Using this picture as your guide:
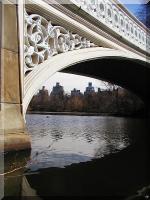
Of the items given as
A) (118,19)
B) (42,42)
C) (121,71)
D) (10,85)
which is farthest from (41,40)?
(121,71)

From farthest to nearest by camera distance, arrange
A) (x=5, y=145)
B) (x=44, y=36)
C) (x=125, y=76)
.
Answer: (x=125, y=76) → (x=44, y=36) → (x=5, y=145)

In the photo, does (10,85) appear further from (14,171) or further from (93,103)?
(93,103)

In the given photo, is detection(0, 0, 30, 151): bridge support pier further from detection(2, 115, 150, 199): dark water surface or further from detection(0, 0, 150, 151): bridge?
detection(2, 115, 150, 199): dark water surface

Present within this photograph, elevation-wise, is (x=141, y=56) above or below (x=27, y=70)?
above

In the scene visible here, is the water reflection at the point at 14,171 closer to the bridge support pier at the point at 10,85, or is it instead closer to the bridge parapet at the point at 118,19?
the bridge support pier at the point at 10,85

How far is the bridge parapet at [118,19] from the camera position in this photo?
882cm

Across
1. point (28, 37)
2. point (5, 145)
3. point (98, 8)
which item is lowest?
point (5, 145)

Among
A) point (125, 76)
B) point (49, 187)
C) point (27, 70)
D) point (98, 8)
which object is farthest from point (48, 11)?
point (125, 76)

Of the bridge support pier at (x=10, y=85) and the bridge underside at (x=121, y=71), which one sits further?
the bridge underside at (x=121, y=71)

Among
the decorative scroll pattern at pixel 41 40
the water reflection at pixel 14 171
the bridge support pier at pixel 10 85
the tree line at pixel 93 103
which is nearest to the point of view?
the water reflection at pixel 14 171

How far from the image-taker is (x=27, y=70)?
6.50 metres

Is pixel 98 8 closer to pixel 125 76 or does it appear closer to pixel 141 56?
pixel 141 56

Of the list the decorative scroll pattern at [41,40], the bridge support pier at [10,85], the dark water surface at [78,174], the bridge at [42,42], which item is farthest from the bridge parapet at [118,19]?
the dark water surface at [78,174]

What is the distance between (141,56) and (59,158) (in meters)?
7.25
